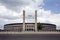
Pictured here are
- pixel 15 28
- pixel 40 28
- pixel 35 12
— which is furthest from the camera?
pixel 15 28

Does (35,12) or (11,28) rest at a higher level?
(35,12)

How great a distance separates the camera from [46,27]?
132m

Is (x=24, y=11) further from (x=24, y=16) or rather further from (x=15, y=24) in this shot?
(x=15, y=24)

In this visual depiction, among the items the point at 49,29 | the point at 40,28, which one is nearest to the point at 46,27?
the point at 49,29

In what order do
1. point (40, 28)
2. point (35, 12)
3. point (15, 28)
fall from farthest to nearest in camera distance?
point (15, 28), point (40, 28), point (35, 12)

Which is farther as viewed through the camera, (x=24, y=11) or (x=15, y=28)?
(x=15, y=28)

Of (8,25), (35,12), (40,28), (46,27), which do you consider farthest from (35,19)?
(8,25)

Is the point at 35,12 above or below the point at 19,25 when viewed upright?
above

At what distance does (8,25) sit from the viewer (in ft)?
449

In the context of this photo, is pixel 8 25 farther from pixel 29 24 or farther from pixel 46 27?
pixel 46 27

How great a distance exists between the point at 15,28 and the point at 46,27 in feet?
85.9

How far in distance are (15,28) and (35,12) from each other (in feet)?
117

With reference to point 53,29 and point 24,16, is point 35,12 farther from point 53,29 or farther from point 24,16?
point 53,29

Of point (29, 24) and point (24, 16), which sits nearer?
point (24, 16)
